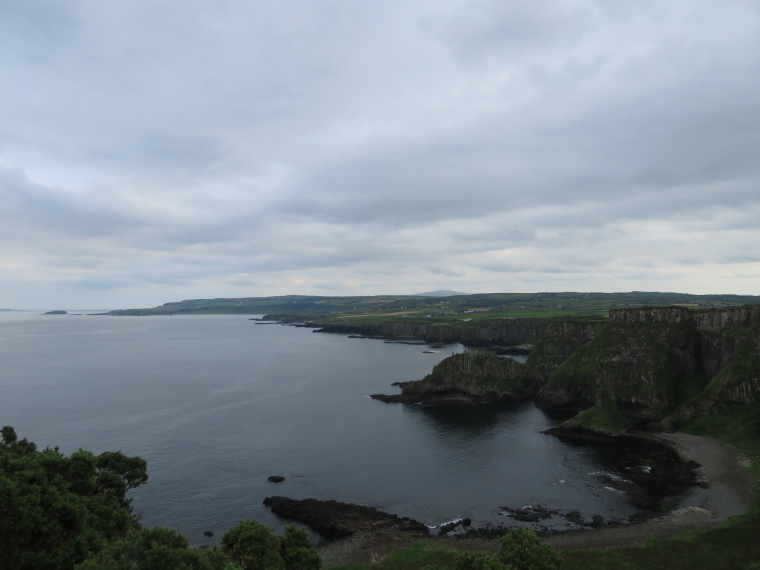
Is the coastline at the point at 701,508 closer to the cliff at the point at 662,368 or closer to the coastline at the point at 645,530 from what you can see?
the coastline at the point at 645,530

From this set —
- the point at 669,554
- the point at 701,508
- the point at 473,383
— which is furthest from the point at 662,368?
the point at 669,554

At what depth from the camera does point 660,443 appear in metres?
85.3

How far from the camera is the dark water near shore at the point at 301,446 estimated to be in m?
63.0

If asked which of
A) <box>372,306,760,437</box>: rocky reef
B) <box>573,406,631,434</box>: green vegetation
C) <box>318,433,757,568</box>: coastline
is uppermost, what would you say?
<box>372,306,760,437</box>: rocky reef

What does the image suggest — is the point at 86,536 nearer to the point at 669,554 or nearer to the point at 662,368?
the point at 669,554

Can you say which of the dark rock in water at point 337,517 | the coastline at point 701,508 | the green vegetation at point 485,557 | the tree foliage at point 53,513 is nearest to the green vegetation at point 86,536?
the tree foliage at point 53,513

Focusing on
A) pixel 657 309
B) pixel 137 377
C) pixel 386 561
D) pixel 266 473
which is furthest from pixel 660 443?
pixel 137 377

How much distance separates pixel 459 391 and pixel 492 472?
2024 inches

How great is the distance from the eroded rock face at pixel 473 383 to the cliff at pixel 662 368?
10392 millimetres

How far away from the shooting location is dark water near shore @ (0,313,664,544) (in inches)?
2482

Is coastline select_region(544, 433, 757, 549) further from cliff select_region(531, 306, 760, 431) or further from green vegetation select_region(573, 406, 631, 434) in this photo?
cliff select_region(531, 306, 760, 431)

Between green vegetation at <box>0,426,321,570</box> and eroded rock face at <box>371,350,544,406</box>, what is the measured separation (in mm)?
90008

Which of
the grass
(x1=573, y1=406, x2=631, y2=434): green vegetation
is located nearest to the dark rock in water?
the grass

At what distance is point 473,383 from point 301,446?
188 ft
